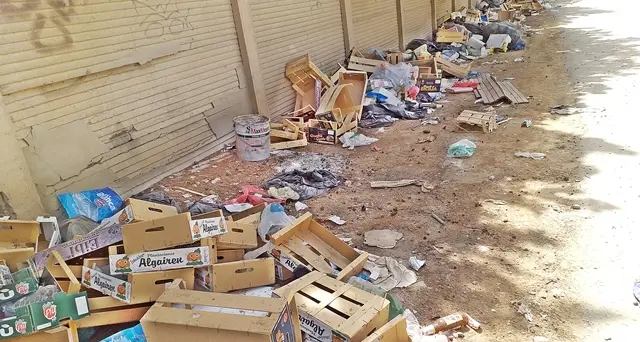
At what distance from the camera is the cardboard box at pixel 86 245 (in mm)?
3053

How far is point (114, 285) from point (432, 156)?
166 inches

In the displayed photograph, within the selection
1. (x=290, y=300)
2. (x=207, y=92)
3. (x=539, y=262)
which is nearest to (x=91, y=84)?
(x=207, y=92)

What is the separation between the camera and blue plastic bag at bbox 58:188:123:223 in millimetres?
4176

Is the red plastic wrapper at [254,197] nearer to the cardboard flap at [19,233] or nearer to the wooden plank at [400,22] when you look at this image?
the cardboard flap at [19,233]

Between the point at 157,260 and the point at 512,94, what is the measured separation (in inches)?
279

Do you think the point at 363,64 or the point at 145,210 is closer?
the point at 145,210

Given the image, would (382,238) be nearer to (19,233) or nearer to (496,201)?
(496,201)

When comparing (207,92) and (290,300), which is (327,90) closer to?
(207,92)

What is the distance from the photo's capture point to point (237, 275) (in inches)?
121

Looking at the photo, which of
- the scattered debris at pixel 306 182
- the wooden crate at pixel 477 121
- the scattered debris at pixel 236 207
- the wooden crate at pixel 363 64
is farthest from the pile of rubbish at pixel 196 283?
the wooden crate at pixel 363 64

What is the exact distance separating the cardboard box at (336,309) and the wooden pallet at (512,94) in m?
6.12

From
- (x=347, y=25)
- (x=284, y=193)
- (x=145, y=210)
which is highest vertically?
(x=347, y=25)

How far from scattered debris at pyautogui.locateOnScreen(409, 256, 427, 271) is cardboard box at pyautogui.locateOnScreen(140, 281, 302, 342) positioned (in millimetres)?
1395

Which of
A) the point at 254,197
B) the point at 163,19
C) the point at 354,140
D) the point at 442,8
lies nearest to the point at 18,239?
the point at 254,197
